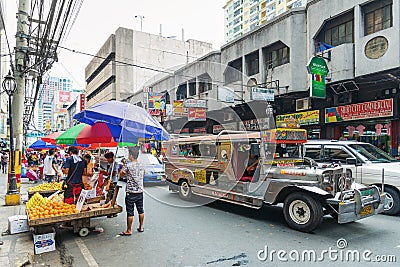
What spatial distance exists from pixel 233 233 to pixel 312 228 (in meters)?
1.56

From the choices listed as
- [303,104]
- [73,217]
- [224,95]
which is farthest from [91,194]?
[303,104]

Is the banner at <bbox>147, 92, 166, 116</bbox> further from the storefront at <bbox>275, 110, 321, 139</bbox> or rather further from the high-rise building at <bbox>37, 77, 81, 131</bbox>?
the high-rise building at <bbox>37, 77, 81, 131</bbox>

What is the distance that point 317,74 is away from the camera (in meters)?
13.4

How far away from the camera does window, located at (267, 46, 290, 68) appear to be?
16.7 m

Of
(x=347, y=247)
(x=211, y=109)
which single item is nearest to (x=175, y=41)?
(x=211, y=109)

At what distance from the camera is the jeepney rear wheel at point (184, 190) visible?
9516 millimetres

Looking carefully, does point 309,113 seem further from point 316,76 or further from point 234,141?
point 234,141

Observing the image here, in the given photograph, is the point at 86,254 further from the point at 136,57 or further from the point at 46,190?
the point at 136,57

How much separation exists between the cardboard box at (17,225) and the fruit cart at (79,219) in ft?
1.79

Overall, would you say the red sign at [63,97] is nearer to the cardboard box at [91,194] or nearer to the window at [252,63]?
the window at [252,63]

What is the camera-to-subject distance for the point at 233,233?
20.0 ft

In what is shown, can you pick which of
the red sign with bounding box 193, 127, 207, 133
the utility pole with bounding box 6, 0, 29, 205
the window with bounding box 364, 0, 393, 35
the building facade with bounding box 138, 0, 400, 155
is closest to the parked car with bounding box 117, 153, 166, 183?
the utility pole with bounding box 6, 0, 29, 205

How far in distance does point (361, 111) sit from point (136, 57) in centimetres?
3427

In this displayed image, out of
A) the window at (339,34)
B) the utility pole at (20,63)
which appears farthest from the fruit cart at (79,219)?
the window at (339,34)
